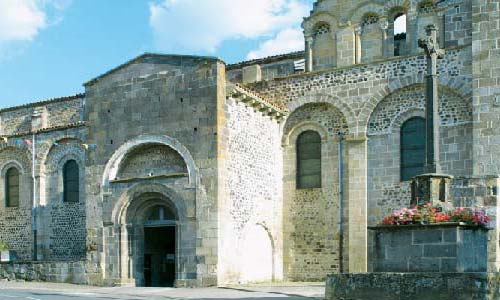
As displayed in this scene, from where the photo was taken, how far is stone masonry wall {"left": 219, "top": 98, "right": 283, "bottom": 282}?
2111 centimetres

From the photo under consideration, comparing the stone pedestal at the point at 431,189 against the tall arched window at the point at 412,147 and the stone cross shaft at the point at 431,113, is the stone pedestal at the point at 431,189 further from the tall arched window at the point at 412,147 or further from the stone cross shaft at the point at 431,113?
the tall arched window at the point at 412,147

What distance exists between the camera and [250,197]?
22438 mm

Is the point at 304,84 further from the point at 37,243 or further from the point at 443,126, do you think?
the point at 37,243

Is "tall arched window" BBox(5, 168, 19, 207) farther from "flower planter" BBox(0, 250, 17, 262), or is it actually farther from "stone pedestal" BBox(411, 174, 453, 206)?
"stone pedestal" BBox(411, 174, 453, 206)

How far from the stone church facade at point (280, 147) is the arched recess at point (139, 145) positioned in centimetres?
5

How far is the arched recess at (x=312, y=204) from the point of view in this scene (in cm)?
2344

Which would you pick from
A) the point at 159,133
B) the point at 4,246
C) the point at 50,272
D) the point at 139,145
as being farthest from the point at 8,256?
the point at 159,133

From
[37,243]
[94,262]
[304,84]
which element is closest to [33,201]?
[37,243]

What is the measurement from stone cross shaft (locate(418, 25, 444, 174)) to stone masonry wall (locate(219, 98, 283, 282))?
7.74m

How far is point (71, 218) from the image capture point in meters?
28.7

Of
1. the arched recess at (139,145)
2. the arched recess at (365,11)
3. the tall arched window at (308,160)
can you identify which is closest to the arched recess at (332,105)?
the tall arched window at (308,160)

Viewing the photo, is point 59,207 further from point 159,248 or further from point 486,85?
point 486,85

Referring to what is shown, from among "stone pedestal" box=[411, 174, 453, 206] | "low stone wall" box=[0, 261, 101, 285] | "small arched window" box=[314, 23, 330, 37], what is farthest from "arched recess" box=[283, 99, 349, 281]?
"stone pedestal" box=[411, 174, 453, 206]

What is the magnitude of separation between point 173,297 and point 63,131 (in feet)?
43.9
